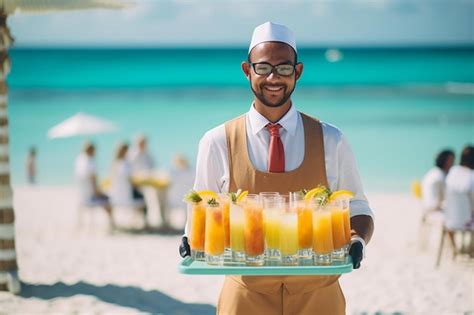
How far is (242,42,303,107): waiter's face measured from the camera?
10.1 ft

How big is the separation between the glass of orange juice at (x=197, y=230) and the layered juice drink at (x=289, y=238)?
1.06ft

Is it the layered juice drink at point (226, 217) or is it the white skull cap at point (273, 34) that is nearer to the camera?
the layered juice drink at point (226, 217)

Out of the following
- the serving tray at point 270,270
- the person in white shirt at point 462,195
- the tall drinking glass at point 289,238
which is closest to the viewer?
the serving tray at point 270,270

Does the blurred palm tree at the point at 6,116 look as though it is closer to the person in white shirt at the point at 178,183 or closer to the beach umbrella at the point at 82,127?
the person in white shirt at the point at 178,183

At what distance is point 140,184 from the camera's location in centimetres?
1111

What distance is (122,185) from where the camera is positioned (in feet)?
35.7

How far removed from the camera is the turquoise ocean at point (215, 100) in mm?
22047

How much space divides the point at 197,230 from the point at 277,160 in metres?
0.42

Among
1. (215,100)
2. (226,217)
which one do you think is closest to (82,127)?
(226,217)

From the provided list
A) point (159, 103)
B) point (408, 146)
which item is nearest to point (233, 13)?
point (159, 103)

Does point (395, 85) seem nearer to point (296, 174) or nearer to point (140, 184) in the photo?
point (140, 184)

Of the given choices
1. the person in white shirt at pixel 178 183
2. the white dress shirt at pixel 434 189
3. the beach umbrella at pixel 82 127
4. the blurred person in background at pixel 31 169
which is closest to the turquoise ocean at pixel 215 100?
the blurred person in background at pixel 31 169

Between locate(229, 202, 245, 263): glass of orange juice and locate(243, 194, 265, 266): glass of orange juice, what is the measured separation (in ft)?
0.06

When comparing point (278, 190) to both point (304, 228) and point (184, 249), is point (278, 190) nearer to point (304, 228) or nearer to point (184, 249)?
point (304, 228)
